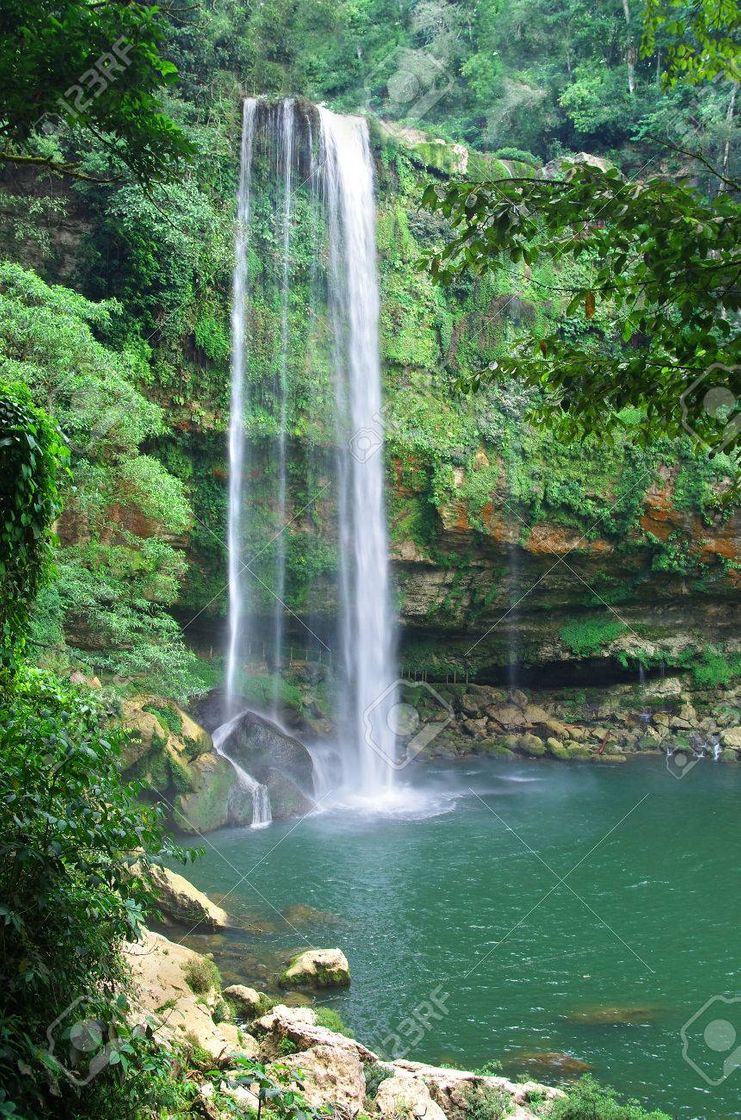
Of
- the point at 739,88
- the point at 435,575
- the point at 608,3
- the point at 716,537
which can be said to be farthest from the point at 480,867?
the point at 608,3

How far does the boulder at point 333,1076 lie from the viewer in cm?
504

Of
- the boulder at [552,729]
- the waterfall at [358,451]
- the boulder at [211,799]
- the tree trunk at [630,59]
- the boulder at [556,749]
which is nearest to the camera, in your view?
the boulder at [211,799]

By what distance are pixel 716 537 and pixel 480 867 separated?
1101cm

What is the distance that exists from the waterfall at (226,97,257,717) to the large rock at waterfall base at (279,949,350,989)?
29.0 feet

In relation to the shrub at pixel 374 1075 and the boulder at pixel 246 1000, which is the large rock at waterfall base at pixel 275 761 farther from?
the shrub at pixel 374 1075

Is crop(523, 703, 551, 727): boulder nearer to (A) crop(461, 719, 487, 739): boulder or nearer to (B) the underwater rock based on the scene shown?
(A) crop(461, 719, 487, 739): boulder

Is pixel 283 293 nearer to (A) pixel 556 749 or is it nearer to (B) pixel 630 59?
(A) pixel 556 749

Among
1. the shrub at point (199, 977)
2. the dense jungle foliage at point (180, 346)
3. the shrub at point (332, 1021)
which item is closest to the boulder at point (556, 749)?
the dense jungle foliage at point (180, 346)

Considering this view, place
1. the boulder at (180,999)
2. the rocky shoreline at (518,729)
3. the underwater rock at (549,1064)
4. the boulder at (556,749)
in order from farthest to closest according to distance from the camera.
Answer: the boulder at (556,749), the rocky shoreline at (518,729), the underwater rock at (549,1064), the boulder at (180,999)

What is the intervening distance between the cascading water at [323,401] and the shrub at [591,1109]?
37.2 ft

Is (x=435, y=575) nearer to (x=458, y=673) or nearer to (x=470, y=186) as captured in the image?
(x=458, y=673)

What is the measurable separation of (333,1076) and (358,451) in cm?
1371

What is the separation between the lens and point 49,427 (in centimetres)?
461

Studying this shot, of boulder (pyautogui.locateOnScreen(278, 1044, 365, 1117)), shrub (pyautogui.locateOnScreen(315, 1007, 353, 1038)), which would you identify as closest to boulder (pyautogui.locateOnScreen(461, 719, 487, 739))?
shrub (pyautogui.locateOnScreen(315, 1007, 353, 1038))
